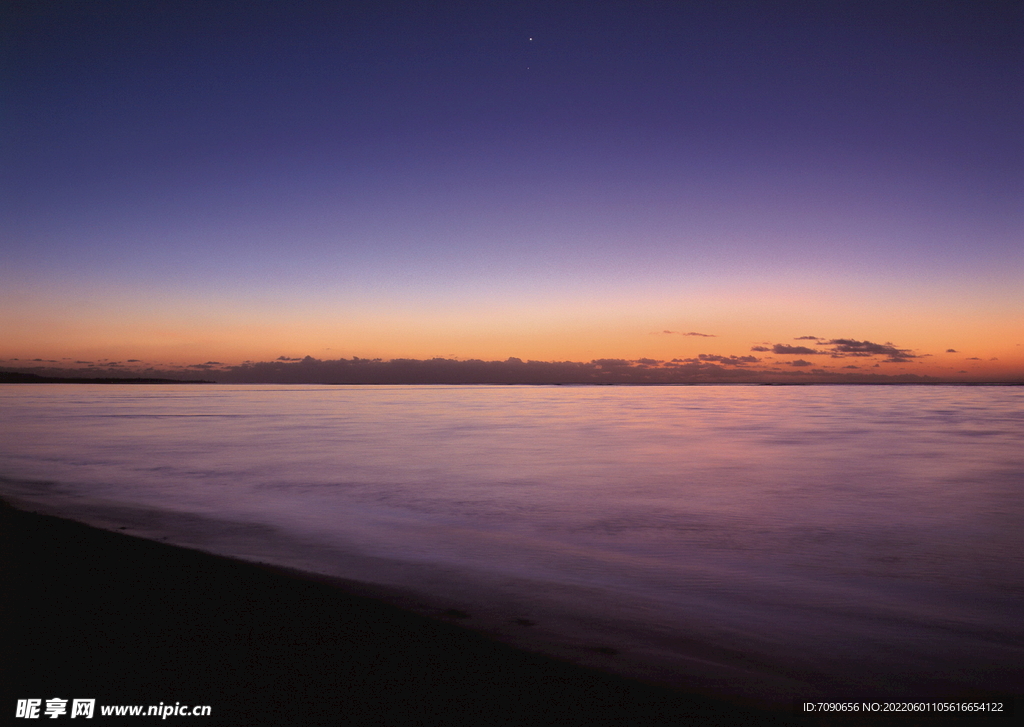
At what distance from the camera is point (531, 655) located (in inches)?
154

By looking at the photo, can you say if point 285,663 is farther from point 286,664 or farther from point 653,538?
point 653,538

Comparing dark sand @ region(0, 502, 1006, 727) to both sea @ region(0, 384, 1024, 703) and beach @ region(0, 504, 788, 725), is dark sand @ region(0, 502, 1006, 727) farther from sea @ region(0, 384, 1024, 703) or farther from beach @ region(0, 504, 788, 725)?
sea @ region(0, 384, 1024, 703)

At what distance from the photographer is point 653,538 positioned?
8.46 meters

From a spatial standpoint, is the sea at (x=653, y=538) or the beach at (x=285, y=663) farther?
the sea at (x=653, y=538)

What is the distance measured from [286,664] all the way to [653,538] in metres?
6.02

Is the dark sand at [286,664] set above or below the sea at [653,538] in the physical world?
above

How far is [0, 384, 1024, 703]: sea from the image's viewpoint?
4461 millimetres

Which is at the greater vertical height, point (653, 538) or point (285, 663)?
point (285, 663)

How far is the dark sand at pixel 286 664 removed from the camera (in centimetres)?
312

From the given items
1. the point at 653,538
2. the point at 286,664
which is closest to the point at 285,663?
the point at 286,664

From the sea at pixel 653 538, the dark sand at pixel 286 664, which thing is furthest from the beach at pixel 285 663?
the sea at pixel 653 538

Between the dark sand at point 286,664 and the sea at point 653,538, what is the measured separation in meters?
0.52

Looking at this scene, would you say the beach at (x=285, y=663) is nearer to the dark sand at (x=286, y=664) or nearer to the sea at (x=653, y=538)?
the dark sand at (x=286, y=664)

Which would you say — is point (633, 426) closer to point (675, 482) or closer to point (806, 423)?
point (806, 423)
